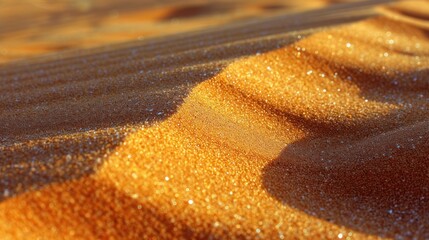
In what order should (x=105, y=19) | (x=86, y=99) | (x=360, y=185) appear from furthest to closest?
(x=105, y=19), (x=86, y=99), (x=360, y=185)

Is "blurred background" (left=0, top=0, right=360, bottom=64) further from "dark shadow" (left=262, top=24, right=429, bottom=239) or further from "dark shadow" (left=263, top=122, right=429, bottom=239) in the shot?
"dark shadow" (left=263, top=122, right=429, bottom=239)

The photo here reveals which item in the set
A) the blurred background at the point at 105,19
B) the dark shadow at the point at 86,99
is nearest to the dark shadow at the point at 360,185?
the dark shadow at the point at 86,99

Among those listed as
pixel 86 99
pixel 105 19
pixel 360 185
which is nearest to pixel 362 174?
pixel 360 185

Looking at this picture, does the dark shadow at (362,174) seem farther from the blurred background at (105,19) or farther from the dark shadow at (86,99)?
the blurred background at (105,19)

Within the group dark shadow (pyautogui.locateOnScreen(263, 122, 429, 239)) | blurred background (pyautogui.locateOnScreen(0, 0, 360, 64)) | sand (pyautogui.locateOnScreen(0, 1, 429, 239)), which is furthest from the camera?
blurred background (pyautogui.locateOnScreen(0, 0, 360, 64))

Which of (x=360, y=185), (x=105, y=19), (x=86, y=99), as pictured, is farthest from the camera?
(x=105, y=19)

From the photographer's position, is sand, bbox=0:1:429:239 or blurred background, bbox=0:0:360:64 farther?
blurred background, bbox=0:0:360:64

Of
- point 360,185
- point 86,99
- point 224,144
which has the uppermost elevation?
point 86,99

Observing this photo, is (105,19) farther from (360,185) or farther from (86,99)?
(360,185)

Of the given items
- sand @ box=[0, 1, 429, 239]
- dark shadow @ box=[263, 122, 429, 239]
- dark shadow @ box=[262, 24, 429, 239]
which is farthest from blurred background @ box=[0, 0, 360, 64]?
dark shadow @ box=[263, 122, 429, 239]

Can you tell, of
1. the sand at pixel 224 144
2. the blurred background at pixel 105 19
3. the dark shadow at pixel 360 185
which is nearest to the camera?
the sand at pixel 224 144
